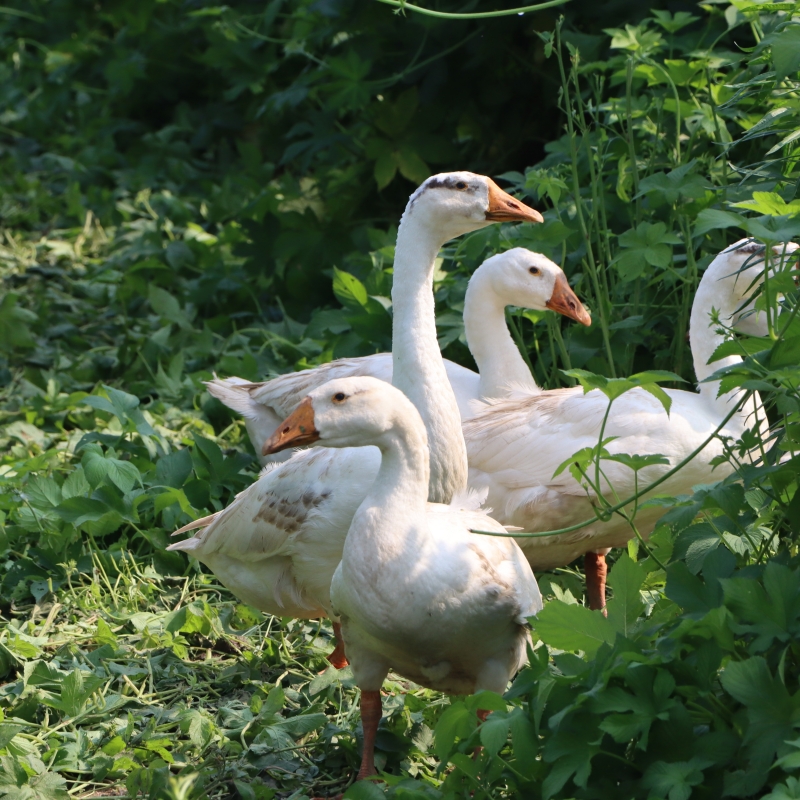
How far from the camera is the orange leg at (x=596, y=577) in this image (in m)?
4.02

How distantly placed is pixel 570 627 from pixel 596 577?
1611 mm

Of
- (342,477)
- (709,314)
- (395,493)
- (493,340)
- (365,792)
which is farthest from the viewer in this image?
(493,340)

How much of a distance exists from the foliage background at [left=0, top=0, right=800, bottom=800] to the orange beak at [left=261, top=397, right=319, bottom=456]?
32.1 inches

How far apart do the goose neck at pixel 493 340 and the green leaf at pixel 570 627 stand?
2.07 meters

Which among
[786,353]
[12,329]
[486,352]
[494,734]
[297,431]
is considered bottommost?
[12,329]

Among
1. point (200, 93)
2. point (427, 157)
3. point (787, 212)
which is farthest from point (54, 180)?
point (787, 212)

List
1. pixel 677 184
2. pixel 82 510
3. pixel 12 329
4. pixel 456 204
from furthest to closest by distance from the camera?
pixel 12 329 < pixel 82 510 < pixel 677 184 < pixel 456 204

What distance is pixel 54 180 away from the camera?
9.53m

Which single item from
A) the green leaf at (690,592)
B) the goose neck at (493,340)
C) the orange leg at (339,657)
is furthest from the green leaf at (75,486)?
the green leaf at (690,592)

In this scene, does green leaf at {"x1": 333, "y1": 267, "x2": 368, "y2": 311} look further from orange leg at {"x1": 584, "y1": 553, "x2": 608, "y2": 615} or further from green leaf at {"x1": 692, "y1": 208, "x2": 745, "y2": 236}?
green leaf at {"x1": 692, "y1": 208, "x2": 745, "y2": 236}

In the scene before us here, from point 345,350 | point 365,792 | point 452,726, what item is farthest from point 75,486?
point 452,726

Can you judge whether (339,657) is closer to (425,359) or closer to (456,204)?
(425,359)

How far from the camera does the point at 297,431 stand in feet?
9.50

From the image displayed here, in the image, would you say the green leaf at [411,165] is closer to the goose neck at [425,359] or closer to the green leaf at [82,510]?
the goose neck at [425,359]
